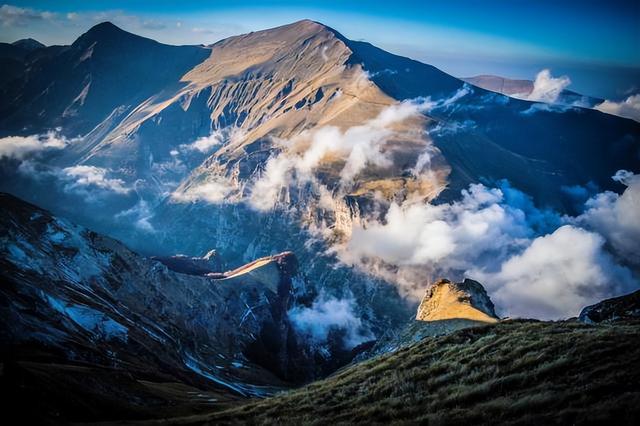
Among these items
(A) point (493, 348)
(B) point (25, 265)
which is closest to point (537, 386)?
(A) point (493, 348)

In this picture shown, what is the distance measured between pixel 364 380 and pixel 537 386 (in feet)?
50.8

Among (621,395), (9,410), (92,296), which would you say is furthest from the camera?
(92,296)

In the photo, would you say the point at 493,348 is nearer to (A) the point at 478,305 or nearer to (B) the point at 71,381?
(B) the point at 71,381

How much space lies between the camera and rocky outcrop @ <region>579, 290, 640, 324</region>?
54.3 metres

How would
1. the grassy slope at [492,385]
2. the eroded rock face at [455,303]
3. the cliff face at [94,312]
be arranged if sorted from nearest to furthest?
the grassy slope at [492,385], the cliff face at [94,312], the eroded rock face at [455,303]

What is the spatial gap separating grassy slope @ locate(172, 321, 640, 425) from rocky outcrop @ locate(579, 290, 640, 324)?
1849 centimetres

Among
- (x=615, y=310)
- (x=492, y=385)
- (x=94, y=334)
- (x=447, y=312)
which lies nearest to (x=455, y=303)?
(x=447, y=312)

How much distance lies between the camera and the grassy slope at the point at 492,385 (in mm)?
22328

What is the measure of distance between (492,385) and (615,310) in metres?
39.0

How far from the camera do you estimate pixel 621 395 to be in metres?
21.1

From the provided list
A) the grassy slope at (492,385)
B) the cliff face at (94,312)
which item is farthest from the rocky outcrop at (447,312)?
the grassy slope at (492,385)

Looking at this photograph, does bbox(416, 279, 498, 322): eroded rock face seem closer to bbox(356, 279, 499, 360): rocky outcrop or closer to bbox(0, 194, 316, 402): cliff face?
bbox(356, 279, 499, 360): rocky outcrop

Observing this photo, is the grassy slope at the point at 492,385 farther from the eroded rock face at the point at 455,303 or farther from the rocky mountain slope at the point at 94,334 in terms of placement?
the eroded rock face at the point at 455,303

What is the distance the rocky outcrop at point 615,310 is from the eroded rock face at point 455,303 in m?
71.0
